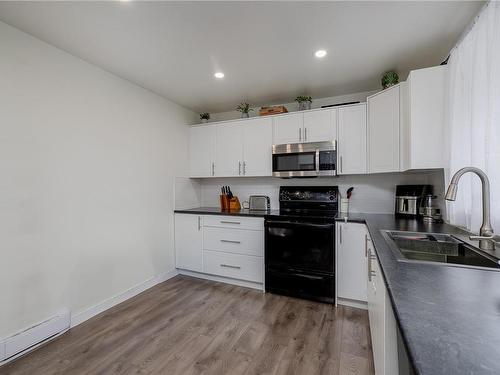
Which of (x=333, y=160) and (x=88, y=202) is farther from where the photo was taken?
(x=333, y=160)

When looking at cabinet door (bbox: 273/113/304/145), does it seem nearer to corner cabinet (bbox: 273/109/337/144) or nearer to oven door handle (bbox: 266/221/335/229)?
corner cabinet (bbox: 273/109/337/144)

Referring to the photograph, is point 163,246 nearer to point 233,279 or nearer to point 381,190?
point 233,279

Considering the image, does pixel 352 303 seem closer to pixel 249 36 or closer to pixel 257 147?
pixel 257 147

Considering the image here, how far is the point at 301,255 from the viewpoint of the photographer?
244cm

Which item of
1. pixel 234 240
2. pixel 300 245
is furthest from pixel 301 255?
pixel 234 240

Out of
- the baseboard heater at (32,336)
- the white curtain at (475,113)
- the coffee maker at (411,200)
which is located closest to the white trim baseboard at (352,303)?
the coffee maker at (411,200)

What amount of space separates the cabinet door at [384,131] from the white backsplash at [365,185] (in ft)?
1.31

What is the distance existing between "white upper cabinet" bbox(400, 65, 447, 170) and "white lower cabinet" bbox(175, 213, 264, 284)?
1.61 meters

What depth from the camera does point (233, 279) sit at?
288 centimetres

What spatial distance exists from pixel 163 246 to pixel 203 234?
21.0 inches

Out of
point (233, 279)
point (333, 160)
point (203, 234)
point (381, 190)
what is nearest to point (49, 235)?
point (203, 234)

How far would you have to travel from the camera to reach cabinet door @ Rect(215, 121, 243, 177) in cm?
311

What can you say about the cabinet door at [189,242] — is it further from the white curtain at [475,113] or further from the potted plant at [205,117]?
the white curtain at [475,113]

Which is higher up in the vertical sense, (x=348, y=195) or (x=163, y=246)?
(x=348, y=195)
